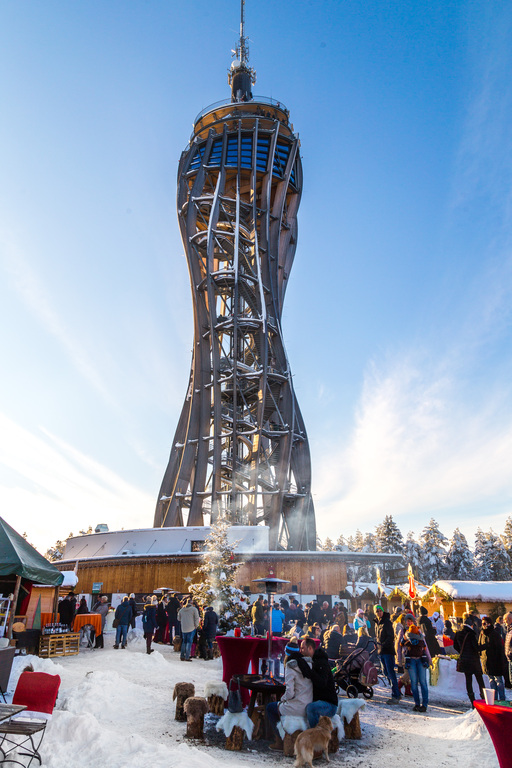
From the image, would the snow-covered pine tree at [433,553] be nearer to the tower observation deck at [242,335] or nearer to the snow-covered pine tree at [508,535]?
the snow-covered pine tree at [508,535]

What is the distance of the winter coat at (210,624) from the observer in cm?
1398

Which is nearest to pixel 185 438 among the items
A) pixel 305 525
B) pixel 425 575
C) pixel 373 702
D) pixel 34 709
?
pixel 305 525

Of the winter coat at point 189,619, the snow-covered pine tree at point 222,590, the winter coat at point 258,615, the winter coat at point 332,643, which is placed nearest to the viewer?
the winter coat at point 332,643

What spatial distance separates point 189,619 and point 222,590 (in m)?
3.19

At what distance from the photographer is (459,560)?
2312 inches

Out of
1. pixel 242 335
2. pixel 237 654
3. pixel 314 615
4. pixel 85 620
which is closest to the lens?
pixel 237 654

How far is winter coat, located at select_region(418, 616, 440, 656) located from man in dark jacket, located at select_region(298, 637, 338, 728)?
5767mm

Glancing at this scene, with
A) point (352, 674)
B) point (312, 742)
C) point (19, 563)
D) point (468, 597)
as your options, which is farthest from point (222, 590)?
point (312, 742)

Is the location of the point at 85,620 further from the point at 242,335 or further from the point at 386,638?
the point at 242,335

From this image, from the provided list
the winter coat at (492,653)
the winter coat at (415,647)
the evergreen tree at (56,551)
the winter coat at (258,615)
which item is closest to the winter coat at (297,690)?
the winter coat at (415,647)

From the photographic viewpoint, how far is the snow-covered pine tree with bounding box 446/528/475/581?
5809 centimetres

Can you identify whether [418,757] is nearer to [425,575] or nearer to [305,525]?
[305,525]

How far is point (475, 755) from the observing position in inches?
220

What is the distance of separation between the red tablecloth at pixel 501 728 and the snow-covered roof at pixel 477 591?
17.3 metres
